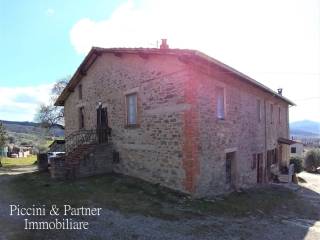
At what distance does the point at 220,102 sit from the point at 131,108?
4.13m

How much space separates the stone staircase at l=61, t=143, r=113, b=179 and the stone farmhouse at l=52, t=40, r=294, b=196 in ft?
0.15

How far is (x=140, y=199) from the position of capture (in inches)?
409

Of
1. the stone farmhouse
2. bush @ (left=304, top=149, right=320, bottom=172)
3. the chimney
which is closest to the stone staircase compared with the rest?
the stone farmhouse

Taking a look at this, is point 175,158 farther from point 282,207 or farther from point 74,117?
point 74,117

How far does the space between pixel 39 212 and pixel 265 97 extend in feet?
48.8

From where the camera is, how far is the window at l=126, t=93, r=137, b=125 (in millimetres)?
14039

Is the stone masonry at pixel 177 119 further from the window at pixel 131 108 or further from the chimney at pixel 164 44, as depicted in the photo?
the chimney at pixel 164 44

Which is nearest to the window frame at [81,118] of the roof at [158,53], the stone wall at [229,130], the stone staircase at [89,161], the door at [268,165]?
the roof at [158,53]

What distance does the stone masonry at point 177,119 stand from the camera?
11188 mm

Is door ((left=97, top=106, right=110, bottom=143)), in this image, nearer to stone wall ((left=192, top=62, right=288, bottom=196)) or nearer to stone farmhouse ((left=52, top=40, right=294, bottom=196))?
stone farmhouse ((left=52, top=40, right=294, bottom=196))

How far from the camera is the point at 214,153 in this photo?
12.3 m

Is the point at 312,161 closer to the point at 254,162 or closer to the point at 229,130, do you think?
the point at 254,162

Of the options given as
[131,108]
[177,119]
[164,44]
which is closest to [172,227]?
[177,119]

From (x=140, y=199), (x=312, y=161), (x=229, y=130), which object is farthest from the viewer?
(x=312, y=161)
